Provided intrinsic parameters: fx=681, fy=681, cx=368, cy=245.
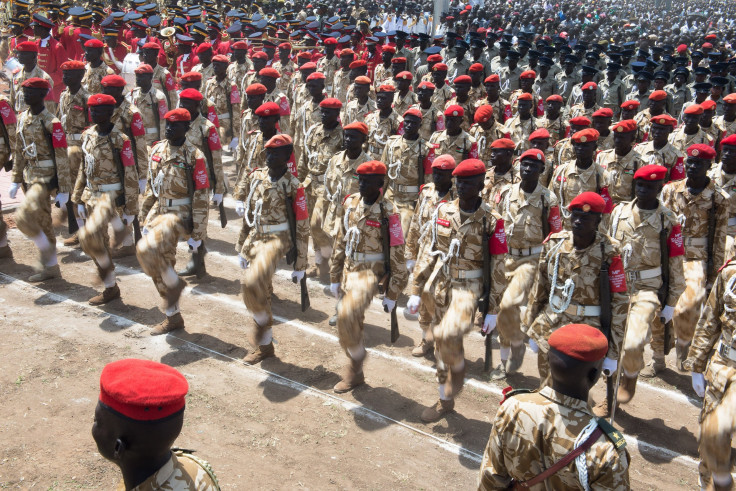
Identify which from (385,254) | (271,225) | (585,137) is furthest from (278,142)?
(585,137)

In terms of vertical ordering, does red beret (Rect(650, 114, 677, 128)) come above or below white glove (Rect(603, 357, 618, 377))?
above

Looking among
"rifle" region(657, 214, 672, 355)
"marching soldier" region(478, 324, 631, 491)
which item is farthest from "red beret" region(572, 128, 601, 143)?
"marching soldier" region(478, 324, 631, 491)

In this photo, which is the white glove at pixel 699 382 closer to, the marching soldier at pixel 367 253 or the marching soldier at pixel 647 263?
the marching soldier at pixel 647 263

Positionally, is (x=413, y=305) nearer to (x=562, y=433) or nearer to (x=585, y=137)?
(x=562, y=433)

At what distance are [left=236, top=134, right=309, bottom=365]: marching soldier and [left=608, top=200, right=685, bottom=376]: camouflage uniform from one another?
145 inches

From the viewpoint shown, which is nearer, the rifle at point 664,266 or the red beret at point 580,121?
the rifle at point 664,266

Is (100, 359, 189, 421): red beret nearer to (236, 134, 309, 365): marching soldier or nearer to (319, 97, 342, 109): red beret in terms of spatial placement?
(236, 134, 309, 365): marching soldier

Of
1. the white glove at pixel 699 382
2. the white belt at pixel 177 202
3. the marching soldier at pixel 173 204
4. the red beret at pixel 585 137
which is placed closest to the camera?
the white glove at pixel 699 382

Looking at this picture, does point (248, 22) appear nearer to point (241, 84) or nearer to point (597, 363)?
point (241, 84)

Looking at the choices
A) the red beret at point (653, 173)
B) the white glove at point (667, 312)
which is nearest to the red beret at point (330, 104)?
the red beret at point (653, 173)

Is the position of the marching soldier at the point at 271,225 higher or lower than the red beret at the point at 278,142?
lower

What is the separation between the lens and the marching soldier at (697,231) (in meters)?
7.98

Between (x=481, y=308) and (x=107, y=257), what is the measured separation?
17.2 ft

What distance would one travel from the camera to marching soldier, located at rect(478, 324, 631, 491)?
3.42m
